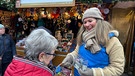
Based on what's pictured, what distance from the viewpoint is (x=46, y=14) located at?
7.01m

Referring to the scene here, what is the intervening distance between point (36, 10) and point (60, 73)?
4.68 metres

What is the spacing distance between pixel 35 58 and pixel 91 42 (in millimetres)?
780

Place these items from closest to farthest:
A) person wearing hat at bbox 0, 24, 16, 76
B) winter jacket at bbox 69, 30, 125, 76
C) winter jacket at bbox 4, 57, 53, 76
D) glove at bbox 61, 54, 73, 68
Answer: winter jacket at bbox 4, 57, 53, 76, winter jacket at bbox 69, 30, 125, 76, glove at bbox 61, 54, 73, 68, person wearing hat at bbox 0, 24, 16, 76

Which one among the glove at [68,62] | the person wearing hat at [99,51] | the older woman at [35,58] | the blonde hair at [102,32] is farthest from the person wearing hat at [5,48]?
the older woman at [35,58]

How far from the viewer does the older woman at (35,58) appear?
1.38 m

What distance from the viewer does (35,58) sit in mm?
1443

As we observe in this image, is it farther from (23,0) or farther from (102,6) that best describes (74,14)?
(23,0)

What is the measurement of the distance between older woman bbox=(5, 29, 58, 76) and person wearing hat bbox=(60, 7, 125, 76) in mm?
666

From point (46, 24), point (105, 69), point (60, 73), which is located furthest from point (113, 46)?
point (46, 24)

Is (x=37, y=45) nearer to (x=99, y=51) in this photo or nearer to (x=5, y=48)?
(x=99, y=51)

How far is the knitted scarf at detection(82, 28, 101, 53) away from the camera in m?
2.02

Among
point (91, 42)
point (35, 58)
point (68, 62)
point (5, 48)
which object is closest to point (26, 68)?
point (35, 58)

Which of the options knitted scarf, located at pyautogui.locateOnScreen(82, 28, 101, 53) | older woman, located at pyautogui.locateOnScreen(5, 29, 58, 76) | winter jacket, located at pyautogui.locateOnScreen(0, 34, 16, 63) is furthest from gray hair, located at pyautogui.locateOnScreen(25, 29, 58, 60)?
winter jacket, located at pyautogui.locateOnScreen(0, 34, 16, 63)

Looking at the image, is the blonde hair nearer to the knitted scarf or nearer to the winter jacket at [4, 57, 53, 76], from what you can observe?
the knitted scarf
